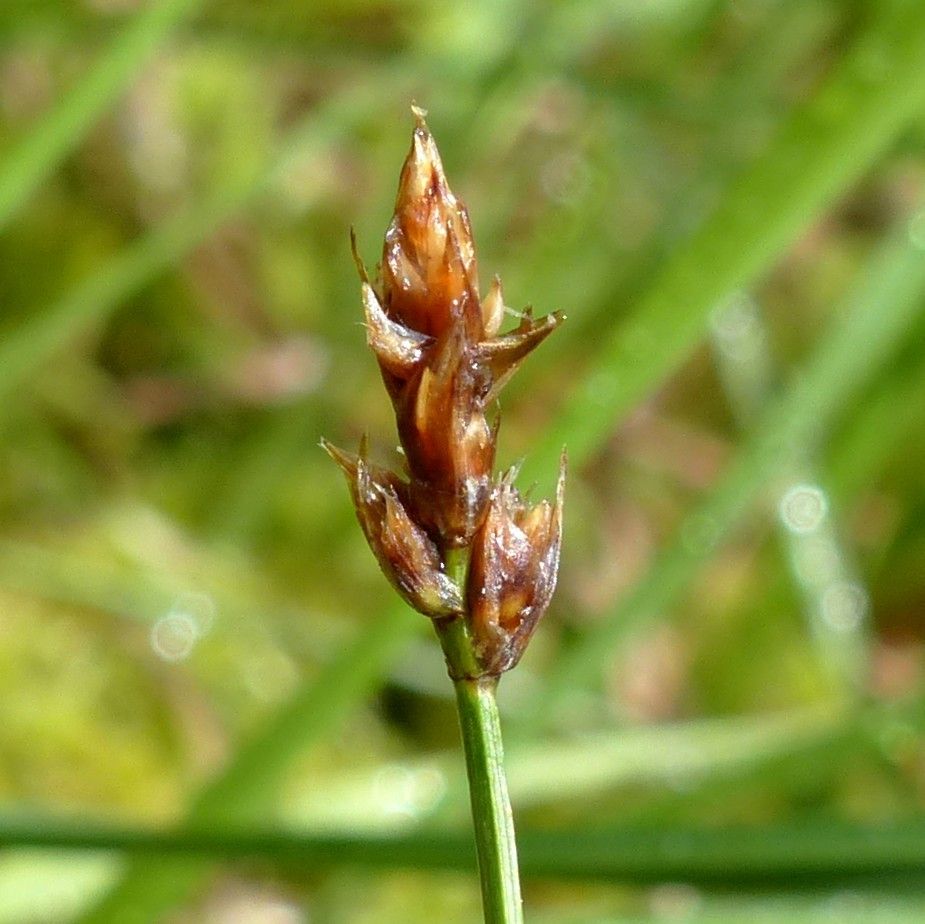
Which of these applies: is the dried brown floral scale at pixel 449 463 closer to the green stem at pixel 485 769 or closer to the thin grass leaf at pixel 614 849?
the green stem at pixel 485 769

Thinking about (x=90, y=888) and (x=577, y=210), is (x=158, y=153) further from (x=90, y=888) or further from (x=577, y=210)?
(x=90, y=888)

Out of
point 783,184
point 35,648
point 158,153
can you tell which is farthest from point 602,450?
point 783,184

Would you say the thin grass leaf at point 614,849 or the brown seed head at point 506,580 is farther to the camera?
the thin grass leaf at point 614,849

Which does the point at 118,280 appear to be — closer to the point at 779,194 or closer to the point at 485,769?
the point at 779,194

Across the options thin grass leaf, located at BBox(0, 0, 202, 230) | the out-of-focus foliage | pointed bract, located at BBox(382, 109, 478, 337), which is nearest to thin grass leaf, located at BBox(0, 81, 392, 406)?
the out-of-focus foliage

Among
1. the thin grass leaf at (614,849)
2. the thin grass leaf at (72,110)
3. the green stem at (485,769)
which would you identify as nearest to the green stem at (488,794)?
the green stem at (485,769)

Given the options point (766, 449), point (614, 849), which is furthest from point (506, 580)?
point (766, 449)

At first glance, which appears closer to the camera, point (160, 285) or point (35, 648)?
point (35, 648)
